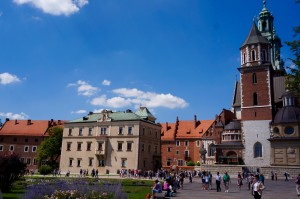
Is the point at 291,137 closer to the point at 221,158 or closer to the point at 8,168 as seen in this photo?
the point at 221,158

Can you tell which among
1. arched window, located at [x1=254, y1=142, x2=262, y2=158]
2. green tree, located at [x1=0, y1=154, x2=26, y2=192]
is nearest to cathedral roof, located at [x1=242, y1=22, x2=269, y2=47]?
arched window, located at [x1=254, y1=142, x2=262, y2=158]

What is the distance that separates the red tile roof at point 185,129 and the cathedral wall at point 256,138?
2618 centimetres

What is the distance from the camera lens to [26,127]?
3236 inches

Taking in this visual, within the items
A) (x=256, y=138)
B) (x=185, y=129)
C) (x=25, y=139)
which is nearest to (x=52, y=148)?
(x=25, y=139)

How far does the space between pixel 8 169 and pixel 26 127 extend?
64.5 metres

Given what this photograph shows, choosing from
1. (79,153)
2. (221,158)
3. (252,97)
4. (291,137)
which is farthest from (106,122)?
(291,137)

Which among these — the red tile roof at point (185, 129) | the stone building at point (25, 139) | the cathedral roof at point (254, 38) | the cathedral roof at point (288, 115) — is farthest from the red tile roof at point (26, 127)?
the cathedral roof at point (288, 115)

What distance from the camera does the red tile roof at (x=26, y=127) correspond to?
8009 centimetres

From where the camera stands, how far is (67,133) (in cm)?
6656

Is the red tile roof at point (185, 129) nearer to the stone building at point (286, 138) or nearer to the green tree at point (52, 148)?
the green tree at point (52, 148)

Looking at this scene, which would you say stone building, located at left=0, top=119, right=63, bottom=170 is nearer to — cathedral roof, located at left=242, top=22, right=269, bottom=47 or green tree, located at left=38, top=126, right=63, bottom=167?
green tree, located at left=38, top=126, right=63, bottom=167

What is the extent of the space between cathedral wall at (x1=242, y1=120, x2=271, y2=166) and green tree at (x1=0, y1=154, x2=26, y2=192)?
134 feet

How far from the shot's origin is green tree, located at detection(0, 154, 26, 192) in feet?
72.1

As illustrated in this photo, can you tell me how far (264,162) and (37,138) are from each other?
56768 millimetres
